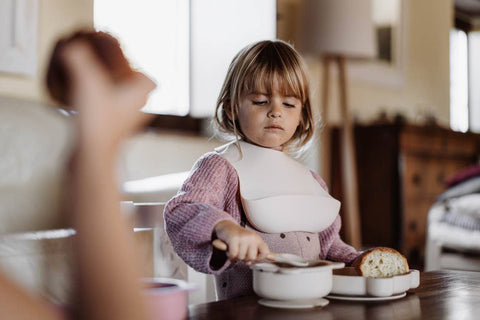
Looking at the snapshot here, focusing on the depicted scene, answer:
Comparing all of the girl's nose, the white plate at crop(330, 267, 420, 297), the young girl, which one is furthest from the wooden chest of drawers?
the white plate at crop(330, 267, 420, 297)

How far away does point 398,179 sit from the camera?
12.9 feet

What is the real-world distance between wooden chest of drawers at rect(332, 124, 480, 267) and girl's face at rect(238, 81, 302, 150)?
281 cm

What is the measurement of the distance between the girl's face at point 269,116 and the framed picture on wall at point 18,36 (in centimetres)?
160

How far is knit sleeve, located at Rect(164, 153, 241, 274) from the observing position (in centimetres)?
99

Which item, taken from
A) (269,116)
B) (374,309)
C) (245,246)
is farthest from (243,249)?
(269,116)

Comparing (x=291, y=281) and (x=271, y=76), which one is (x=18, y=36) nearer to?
(x=271, y=76)

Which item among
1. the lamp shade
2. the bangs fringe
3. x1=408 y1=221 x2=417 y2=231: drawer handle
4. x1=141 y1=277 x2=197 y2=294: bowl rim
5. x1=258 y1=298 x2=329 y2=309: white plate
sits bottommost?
x1=408 y1=221 x2=417 y2=231: drawer handle

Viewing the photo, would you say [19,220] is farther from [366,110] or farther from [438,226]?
[366,110]

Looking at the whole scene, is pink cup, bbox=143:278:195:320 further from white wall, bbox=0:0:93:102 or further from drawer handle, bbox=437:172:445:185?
drawer handle, bbox=437:172:445:185

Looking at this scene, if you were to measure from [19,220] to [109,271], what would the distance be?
4.93 ft

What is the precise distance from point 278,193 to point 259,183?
5 centimetres

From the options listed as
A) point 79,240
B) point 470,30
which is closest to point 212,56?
point 79,240

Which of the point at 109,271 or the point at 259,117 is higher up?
the point at 259,117

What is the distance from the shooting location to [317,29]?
350cm
